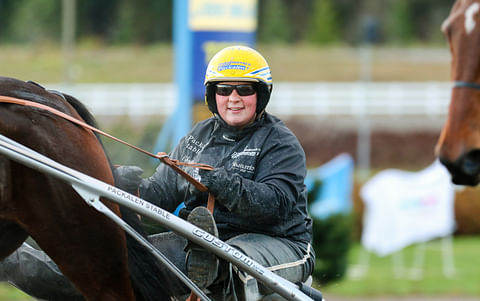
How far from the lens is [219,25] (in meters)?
8.47

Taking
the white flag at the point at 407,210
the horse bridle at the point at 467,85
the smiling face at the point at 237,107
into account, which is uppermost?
the horse bridle at the point at 467,85

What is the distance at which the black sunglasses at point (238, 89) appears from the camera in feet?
11.4

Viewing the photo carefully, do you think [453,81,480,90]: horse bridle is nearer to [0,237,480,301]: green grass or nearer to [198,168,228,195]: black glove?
[198,168,228,195]: black glove

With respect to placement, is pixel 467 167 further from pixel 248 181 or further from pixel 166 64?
pixel 166 64

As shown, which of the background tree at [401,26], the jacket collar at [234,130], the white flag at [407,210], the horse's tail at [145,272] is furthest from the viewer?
the background tree at [401,26]

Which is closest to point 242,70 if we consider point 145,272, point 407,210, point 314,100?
point 145,272

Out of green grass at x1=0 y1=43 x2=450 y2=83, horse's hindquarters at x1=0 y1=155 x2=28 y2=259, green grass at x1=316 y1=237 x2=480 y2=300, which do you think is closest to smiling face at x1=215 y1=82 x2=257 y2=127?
horse's hindquarters at x1=0 y1=155 x2=28 y2=259

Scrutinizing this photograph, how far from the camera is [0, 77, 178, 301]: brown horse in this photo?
2990mm

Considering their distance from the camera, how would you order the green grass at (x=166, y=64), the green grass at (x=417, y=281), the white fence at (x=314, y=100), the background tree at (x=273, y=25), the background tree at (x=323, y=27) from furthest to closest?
the background tree at (x=323, y=27)
the background tree at (x=273, y=25)
the green grass at (x=166, y=64)
the white fence at (x=314, y=100)
the green grass at (x=417, y=281)

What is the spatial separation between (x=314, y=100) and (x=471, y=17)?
18996mm

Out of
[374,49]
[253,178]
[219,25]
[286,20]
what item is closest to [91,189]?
[253,178]

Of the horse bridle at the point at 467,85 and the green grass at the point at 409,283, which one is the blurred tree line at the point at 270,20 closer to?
the green grass at the point at 409,283

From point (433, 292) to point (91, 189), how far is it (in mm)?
6628

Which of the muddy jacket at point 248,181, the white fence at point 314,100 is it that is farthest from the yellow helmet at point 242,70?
the white fence at point 314,100
